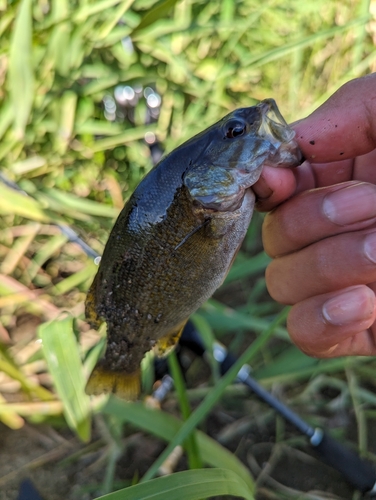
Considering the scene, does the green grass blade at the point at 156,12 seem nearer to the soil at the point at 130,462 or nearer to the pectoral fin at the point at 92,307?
the pectoral fin at the point at 92,307

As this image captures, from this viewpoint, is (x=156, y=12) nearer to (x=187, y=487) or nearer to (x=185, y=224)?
(x=185, y=224)

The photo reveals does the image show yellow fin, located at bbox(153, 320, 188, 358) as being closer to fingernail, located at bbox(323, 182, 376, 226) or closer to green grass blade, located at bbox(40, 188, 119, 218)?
fingernail, located at bbox(323, 182, 376, 226)

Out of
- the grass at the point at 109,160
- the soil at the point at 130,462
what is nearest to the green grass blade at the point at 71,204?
the grass at the point at 109,160

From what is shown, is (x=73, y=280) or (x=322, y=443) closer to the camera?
(x=322, y=443)

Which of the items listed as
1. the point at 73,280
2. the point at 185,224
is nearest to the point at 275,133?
the point at 185,224

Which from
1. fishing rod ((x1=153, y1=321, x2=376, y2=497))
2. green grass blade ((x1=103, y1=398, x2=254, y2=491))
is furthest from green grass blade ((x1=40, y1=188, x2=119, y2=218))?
green grass blade ((x1=103, y1=398, x2=254, y2=491))

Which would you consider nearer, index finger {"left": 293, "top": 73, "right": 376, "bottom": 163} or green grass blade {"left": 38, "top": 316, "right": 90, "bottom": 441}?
index finger {"left": 293, "top": 73, "right": 376, "bottom": 163}

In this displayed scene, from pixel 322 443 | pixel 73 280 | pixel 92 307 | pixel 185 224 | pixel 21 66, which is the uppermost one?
pixel 21 66

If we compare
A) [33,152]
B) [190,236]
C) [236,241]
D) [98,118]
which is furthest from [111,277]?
[98,118]
